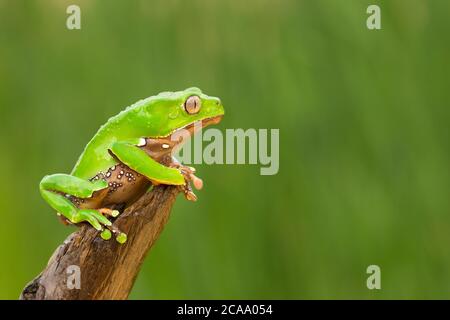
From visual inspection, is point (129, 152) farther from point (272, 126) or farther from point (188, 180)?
point (272, 126)

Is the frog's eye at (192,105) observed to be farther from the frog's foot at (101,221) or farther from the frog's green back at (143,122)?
the frog's foot at (101,221)

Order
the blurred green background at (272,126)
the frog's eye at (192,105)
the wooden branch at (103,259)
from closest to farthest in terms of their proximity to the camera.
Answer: the wooden branch at (103,259)
the frog's eye at (192,105)
the blurred green background at (272,126)

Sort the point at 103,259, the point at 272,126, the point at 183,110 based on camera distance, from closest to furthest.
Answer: the point at 103,259
the point at 183,110
the point at 272,126

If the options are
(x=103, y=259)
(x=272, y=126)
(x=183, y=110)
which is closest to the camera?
(x=103, y=259)

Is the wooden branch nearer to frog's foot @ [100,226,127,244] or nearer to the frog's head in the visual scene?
frog's foot @ [100,226,127,244]

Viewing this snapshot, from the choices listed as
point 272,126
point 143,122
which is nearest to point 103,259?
point 143,122

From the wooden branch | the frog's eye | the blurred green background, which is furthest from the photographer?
the blurred green background

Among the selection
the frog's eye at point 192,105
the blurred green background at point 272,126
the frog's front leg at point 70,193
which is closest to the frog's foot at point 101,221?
the frog's front leg at point 70,193

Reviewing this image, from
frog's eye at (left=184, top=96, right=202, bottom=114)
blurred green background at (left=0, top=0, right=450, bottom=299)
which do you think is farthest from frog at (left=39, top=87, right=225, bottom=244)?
blurred green background at (left=0, top=0, right=450, bottom=299)
